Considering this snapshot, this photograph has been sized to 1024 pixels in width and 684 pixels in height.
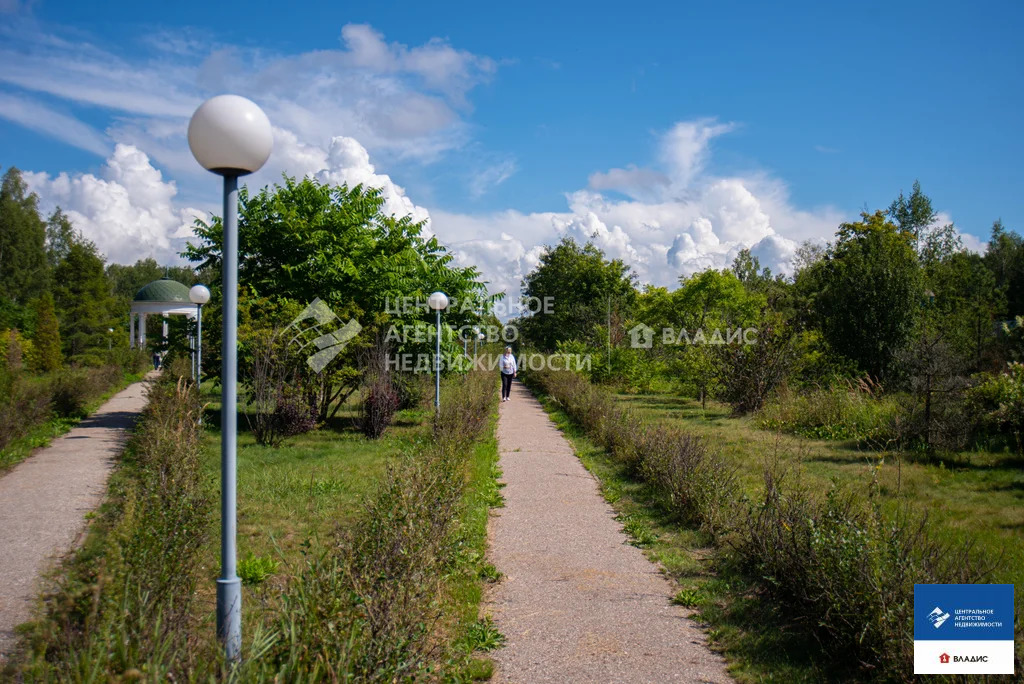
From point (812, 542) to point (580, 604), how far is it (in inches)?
62.6

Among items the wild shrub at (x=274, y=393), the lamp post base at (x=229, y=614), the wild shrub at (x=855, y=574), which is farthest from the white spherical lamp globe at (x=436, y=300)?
the lamp post base at (x=229, y=614)

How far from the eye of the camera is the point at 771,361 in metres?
A: 15.2

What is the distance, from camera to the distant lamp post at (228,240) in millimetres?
3129

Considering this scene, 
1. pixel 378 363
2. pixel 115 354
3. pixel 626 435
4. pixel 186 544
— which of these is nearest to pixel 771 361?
pixel 626 435

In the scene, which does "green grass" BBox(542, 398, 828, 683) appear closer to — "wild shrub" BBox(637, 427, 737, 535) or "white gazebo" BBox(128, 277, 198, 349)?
"wild shrub" BBox(637, 427, 737, 535)

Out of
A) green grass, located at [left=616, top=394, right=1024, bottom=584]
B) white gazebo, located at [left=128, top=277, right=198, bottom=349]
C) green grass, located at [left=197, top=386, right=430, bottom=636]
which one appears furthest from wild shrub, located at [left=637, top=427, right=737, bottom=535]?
white gazebo, located at [left=128, top=277, right=198, bottom=349]

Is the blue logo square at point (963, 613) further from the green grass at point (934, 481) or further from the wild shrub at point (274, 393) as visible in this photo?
the wild shrub at point (274, 393)

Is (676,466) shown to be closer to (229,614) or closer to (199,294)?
(229,614)

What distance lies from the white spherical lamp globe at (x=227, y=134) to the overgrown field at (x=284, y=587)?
1.81 metres

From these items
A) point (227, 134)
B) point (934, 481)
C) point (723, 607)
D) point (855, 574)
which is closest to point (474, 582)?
point (723, 607)

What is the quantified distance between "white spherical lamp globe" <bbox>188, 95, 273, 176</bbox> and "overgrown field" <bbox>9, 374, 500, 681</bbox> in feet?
5.92

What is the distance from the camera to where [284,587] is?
186 inches

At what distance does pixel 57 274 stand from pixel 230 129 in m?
37.9

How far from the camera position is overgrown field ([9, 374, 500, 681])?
277 cm
